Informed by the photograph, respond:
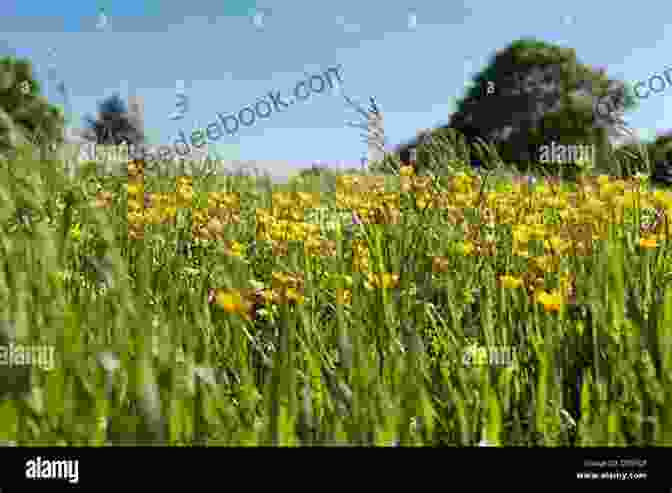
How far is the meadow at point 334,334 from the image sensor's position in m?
1.39

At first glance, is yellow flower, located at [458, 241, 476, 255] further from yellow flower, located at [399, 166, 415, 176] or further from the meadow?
yellow flower, located at [399, 166, 415, 176]

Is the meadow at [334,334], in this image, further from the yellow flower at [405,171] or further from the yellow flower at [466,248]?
the yellow flower at [405,171]

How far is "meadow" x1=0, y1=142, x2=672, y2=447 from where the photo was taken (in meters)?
1.39

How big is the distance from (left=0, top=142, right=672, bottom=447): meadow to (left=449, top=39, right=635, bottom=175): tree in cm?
2186

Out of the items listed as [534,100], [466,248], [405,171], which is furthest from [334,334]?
[534,100]

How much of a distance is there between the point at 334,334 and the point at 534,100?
24.5 metres

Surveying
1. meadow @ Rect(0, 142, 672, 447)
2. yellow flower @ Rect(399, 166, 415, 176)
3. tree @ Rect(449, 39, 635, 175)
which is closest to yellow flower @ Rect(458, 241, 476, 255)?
meadow @ Rect(0, 142, 672, 447)

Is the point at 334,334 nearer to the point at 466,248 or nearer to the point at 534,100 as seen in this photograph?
the point at 466,248

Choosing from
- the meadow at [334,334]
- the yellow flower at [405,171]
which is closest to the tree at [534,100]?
the yellow flower at [405,171]

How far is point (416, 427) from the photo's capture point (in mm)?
1640
